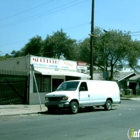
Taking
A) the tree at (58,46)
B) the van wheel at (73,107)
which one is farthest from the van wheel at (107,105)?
the tree at (58,46)

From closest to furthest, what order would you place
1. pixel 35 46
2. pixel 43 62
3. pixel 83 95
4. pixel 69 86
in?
pixel 83 95
pixel 69 86
pixel 43 62
pixel 35 46

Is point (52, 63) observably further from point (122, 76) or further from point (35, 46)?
point (35, 46)

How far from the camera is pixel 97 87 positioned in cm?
1956

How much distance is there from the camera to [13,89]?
73.7ft

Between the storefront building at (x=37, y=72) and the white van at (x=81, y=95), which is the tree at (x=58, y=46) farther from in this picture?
the white van at (x=81, y=95)

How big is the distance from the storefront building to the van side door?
484 cm

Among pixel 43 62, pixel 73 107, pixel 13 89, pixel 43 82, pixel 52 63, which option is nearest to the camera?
A: pixel 73 107

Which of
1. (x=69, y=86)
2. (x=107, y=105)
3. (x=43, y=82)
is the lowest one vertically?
(x=107, y=105)

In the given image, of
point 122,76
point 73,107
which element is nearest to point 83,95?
point 73,107

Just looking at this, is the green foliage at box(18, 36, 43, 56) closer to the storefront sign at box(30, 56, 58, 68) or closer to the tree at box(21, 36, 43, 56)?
the tree at box(21, 36, 43, 56)

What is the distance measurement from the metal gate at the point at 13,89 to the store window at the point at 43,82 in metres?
1.67

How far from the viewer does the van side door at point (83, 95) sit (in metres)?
18.0

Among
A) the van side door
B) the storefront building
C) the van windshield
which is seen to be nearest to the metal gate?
the storefront building

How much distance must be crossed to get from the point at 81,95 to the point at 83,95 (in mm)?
218
